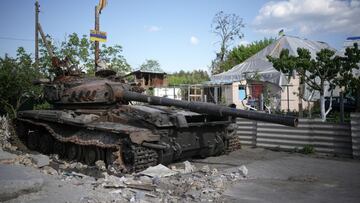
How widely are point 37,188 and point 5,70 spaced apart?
14641 millimetres

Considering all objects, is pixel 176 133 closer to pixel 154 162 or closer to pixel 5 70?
pixel 154 162

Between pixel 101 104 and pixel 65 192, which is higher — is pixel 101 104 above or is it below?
above

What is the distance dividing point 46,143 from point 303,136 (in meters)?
7.66

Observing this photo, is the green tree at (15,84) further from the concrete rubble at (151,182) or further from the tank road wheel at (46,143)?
the concrete rubble at (151,182)

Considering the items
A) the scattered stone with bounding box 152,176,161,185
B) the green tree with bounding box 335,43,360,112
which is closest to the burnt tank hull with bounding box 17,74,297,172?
the scattered stone with bounding box 152,176,161,185

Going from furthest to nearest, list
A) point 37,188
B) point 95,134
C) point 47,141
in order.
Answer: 1. point 47,141
2. point 95,134
3. point 37,188

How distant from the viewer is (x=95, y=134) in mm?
9984

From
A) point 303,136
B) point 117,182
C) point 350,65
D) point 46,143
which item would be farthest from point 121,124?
point 350,65

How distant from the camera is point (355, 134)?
35.4 feet

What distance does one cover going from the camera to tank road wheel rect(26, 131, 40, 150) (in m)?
12.8

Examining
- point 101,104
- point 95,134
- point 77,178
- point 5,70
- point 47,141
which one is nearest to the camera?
point 77,178

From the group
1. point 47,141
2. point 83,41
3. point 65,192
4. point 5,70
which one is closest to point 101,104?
point 47,141

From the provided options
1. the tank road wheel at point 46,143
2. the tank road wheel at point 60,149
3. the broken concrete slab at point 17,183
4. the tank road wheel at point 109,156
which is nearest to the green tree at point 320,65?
the tank road wheel at point 109,156

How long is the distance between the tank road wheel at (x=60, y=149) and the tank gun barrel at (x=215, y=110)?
7.65ft
